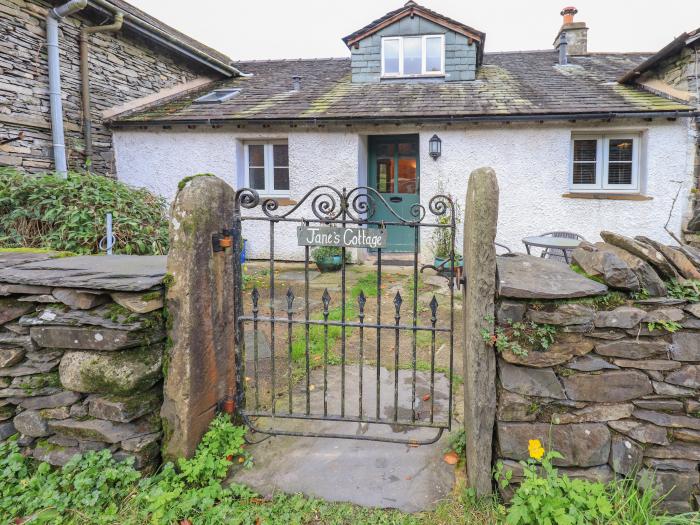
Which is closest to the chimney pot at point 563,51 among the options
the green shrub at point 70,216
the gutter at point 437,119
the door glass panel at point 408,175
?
the gutter at point 437,119

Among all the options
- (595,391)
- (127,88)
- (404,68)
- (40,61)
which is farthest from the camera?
(404,68)

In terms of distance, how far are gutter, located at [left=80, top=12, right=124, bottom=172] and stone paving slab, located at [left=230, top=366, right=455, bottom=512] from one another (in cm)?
735

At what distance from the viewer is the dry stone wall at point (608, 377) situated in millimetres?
1871

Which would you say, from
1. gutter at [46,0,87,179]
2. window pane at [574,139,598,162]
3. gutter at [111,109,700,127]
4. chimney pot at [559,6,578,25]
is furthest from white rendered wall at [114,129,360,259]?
chimney pot at [559,6,578,25]

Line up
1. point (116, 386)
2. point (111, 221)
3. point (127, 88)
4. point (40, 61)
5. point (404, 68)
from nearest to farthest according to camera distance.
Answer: point (116, 386), point (111, 221), point (40, 61), point (127, 88), point (404, 68)

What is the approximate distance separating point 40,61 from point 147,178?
8.43 ft

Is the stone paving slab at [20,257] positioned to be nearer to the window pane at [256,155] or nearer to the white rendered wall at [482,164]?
the white rendered wall at [482,164]

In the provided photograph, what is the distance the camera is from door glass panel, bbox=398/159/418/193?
9023mm

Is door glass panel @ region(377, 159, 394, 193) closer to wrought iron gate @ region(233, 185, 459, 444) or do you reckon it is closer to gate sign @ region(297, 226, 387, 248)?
wrought iron gate @ region(233, 185, 459, 444)

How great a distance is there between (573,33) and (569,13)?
0.56 meters

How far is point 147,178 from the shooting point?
8.57 metres

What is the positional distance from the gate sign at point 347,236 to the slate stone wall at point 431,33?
8.01 m

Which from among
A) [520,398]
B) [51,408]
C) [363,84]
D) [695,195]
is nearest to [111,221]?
[51,408]

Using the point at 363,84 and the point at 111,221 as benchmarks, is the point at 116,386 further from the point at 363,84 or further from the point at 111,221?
the point at 363,84
